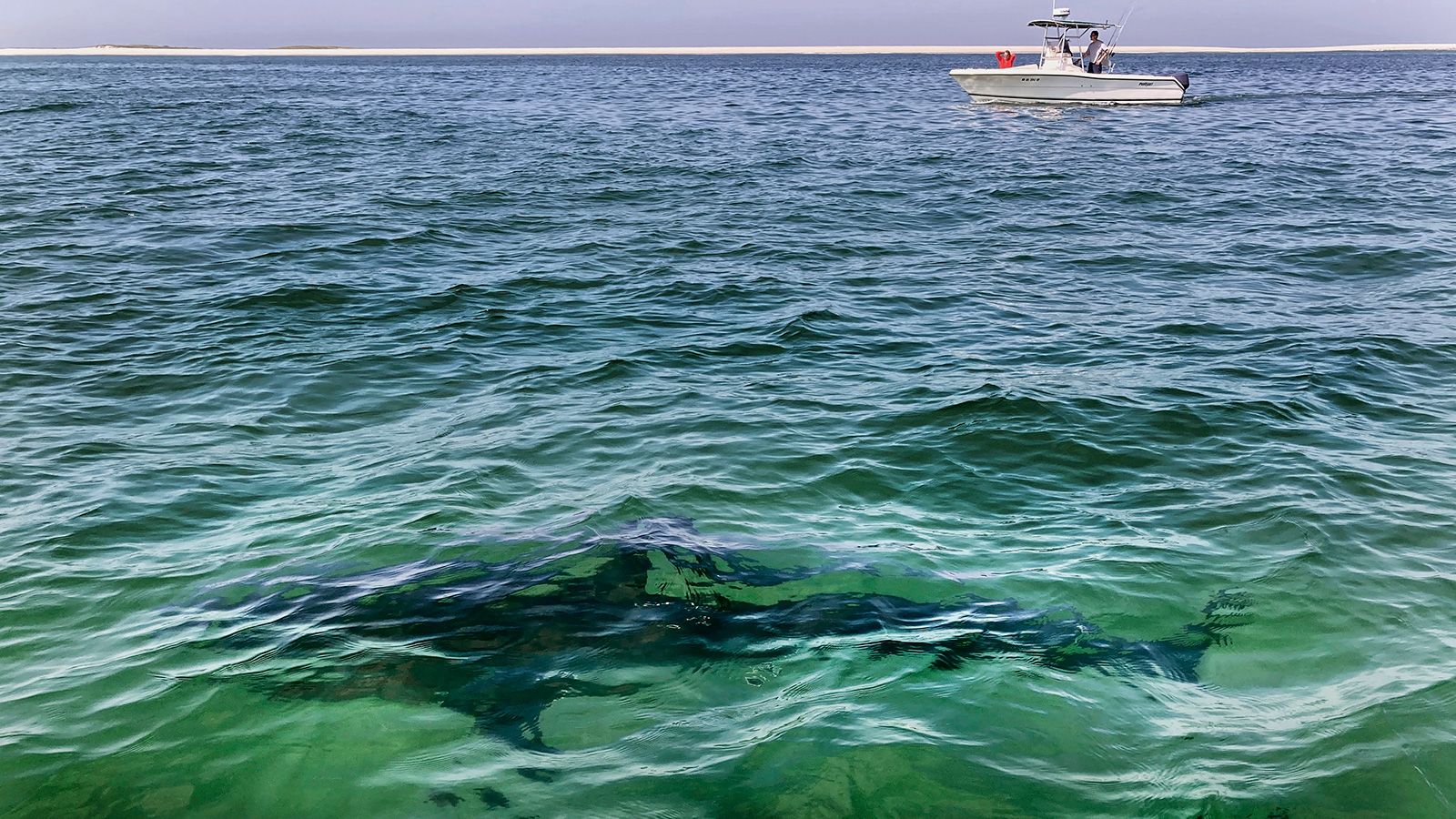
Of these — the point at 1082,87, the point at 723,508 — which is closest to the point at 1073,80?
the point at 1082,87

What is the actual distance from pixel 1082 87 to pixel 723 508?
36826 millimetres

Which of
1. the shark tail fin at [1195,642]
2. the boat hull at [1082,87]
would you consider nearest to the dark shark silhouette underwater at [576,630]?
the shark tail fin at [1195,642]

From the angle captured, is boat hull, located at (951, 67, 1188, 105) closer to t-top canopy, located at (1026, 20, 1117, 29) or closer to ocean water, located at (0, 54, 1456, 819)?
t-top canopy, located at (1026, 20, 1117, 29)

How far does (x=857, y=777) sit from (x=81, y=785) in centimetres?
323

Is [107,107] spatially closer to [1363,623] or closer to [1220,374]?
[1220,374]

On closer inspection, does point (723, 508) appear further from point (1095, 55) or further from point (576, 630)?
point (1095, 55)

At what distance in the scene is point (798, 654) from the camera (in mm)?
5148

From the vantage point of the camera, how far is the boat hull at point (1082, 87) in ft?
127

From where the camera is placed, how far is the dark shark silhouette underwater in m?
4.89

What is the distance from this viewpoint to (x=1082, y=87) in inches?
1533

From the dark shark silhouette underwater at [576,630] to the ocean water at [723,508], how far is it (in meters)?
0.03

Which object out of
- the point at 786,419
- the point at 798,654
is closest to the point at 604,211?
the point at 786,419


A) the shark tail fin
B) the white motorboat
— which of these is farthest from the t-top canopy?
the shark tail fin

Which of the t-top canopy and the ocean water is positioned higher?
the t-top canopy
